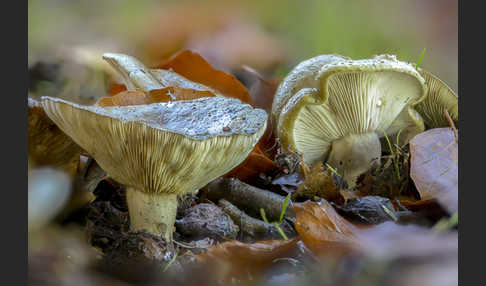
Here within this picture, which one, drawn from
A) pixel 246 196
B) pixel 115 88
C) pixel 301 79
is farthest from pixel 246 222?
pixel 115 88

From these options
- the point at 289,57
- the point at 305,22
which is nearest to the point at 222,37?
the point at 289,57

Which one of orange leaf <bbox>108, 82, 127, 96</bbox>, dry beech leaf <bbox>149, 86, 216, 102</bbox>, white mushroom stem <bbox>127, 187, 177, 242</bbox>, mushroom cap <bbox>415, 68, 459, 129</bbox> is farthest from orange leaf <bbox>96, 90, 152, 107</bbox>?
mushroom cap <bbox>415, 68, 459, 129</bbox>

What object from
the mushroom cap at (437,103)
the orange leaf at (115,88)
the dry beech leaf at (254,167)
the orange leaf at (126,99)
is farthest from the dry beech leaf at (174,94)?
the mushroom cap at (437,103)

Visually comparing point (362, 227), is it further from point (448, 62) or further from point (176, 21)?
point (176, 21)

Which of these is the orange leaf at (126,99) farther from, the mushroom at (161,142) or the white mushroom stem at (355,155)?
the white mushroom stem at (355,155)

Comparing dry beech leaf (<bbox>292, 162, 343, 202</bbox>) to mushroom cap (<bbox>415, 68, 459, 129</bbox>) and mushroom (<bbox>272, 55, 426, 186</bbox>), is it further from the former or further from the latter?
mushroom cap (<bbox>415, 68, 459, 129</bbox>)

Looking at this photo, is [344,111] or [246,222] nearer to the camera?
[246,222]

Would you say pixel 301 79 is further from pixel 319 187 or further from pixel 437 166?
pixel 437 166
